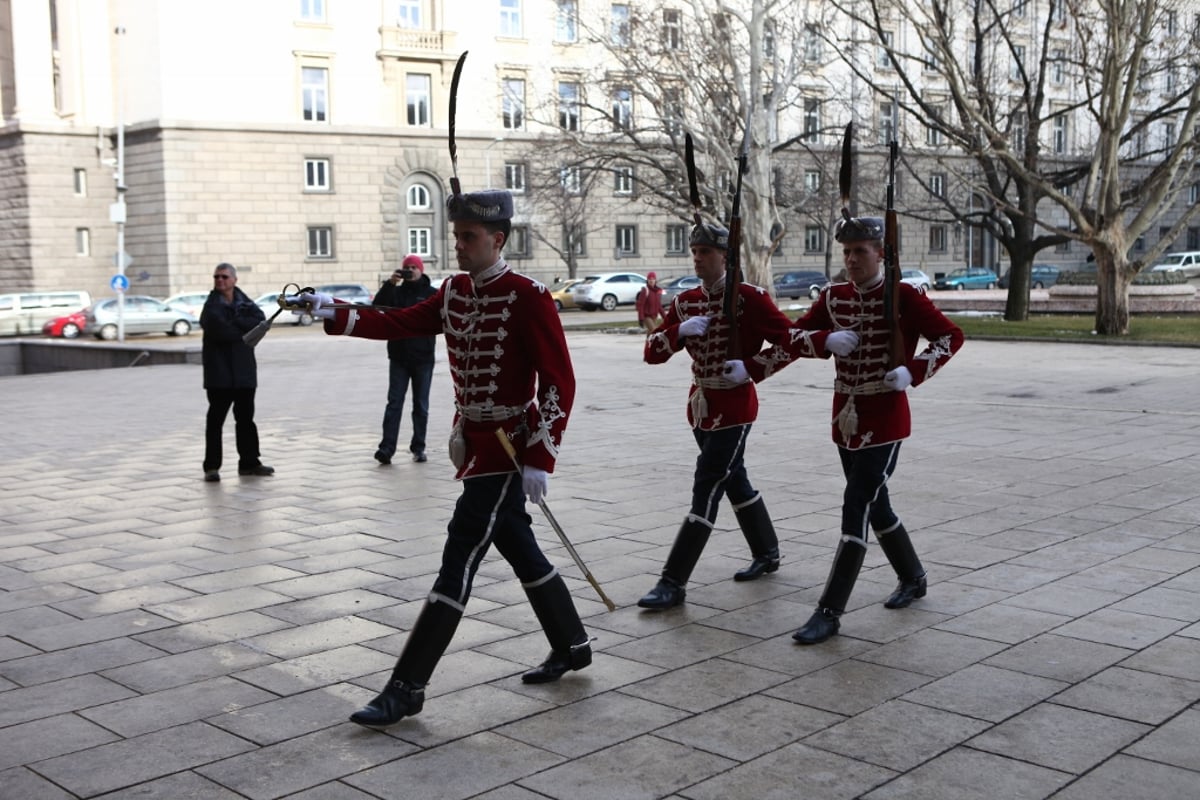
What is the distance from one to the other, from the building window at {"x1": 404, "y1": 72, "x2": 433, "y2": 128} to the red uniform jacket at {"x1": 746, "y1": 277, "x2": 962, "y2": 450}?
4739cm

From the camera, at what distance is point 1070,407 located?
1523cm

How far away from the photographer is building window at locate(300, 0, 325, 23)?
5006 cm

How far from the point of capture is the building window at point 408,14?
5172cm

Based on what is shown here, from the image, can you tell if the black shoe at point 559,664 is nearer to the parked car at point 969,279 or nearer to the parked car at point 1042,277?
the parked car at point 969,279

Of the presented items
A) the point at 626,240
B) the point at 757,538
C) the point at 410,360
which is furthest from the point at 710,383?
the point at 626,240

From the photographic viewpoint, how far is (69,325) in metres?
40.3

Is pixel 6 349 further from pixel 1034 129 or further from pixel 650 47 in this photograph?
pixel 1034 129

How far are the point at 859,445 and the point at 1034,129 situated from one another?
24294 mm

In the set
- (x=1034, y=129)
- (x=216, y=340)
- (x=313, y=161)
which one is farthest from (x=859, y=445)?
(x=313, y=161)

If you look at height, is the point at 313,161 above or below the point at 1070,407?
above

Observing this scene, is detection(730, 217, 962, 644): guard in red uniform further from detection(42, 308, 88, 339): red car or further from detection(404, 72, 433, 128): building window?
detection(404, 72, 433, 128): building window

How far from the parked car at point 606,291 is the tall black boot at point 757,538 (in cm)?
4360

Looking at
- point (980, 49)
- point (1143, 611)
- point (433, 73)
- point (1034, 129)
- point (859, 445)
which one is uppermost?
point (433, 73)

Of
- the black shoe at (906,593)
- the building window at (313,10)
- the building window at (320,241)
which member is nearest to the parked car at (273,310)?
the building window at (320,241)
